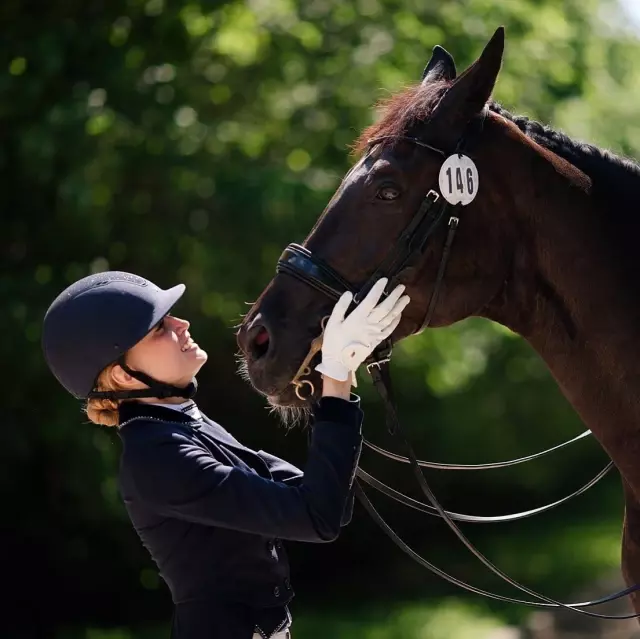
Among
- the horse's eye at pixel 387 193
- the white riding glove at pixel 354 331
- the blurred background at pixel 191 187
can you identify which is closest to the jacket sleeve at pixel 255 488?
the white riding glove at pixel 354 331

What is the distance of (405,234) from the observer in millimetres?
2609

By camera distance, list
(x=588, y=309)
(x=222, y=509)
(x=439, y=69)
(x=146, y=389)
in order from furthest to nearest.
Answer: (x=439, y=69) < (x=588, y=309) < (x=146, y=389) < (x=222, y=509)

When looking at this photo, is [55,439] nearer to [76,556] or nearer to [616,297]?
[76,556]

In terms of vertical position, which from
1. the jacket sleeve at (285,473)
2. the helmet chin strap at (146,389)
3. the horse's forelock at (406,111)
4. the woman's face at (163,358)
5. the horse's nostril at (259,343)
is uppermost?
the horse's forelock at (406,111)

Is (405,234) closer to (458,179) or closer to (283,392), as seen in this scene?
(458,179)

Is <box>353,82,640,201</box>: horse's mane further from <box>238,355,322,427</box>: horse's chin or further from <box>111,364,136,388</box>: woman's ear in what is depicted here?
<box>111,364,136,388</box>: woman's ear

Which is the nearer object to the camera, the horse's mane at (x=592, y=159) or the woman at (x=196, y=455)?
the woman at (x=196, y=455)

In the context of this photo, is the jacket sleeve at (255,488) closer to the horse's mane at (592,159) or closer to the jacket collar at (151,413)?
the jacket collar at (151,413)

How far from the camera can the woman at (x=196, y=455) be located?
2303 mm

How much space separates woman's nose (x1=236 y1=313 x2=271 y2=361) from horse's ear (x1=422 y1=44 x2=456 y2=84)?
2.68 ft

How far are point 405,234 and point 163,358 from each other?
0.68 meters

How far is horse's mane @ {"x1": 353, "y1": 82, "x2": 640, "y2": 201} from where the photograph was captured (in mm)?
2666

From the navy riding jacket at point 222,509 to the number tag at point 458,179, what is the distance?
577 mm

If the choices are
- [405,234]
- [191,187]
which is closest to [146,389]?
[405,234]
